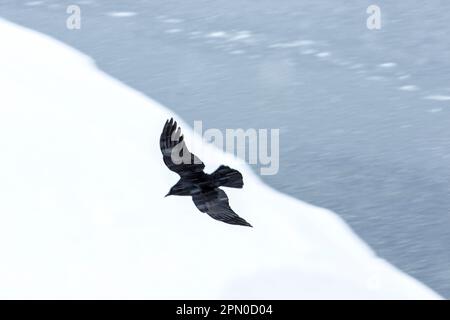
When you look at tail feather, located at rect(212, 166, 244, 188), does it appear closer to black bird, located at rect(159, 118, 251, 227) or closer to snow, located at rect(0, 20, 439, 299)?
black bird, located at rect(159, 118, 251, 227)

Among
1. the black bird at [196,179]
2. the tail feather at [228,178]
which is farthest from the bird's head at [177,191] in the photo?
the tail feather at [228,178]

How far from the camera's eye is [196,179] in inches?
133

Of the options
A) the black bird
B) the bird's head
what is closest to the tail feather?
the black bird

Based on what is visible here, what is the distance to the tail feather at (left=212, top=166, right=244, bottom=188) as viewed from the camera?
3264mm

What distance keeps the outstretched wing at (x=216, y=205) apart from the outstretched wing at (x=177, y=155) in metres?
0.11

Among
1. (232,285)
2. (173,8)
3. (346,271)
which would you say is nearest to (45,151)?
(232,285)

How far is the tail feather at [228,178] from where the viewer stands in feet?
10.7

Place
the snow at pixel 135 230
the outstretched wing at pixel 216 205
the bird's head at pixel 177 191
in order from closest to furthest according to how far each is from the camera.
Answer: the snow at pixel 135 230
the outstretched wing at pixel 216 205
the bird's head at pixel 177 191

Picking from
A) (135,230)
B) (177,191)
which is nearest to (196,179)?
(177,191)

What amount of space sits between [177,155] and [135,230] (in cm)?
34

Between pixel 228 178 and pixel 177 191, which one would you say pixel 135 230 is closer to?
pixel 177 191

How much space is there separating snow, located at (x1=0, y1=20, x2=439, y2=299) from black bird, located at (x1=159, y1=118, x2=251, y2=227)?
0.19 ft

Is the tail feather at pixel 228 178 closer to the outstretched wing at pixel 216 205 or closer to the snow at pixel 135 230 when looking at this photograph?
the outstretched wing at pixel 216 205

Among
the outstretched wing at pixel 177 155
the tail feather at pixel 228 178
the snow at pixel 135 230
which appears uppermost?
the outstretched wing at pixel 177 155
